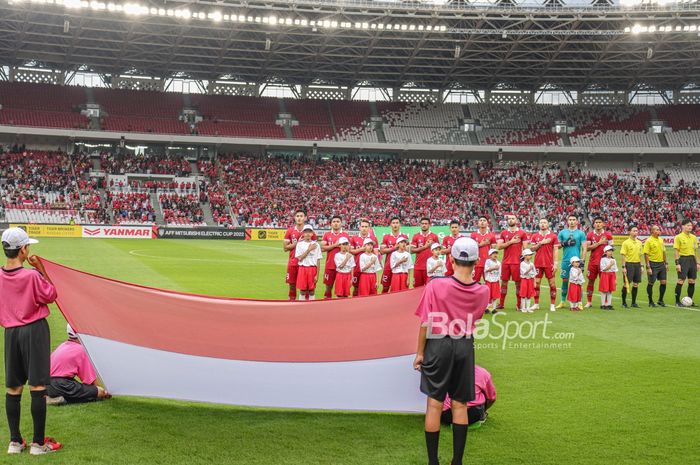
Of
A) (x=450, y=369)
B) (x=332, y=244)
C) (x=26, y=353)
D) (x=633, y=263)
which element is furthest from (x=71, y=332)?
(x=633, y=263)

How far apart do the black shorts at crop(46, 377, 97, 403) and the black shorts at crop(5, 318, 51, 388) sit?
1.27 m

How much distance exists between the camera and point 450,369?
508cm

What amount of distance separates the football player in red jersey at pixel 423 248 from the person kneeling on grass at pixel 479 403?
6.25m

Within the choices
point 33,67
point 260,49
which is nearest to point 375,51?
point 260,49

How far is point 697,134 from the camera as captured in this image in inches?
2173

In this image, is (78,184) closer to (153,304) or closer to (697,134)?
(153,304)

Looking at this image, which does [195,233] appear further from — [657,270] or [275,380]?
[275,380]

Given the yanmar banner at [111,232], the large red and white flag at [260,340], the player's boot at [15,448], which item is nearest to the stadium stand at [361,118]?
the yanmar banner at [111,232]

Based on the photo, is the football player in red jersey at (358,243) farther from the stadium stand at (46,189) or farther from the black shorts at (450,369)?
the stadium stand at (46,189)

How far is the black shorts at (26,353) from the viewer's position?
5336 millimetres

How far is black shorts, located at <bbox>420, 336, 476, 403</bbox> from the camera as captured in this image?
16.6 ft
